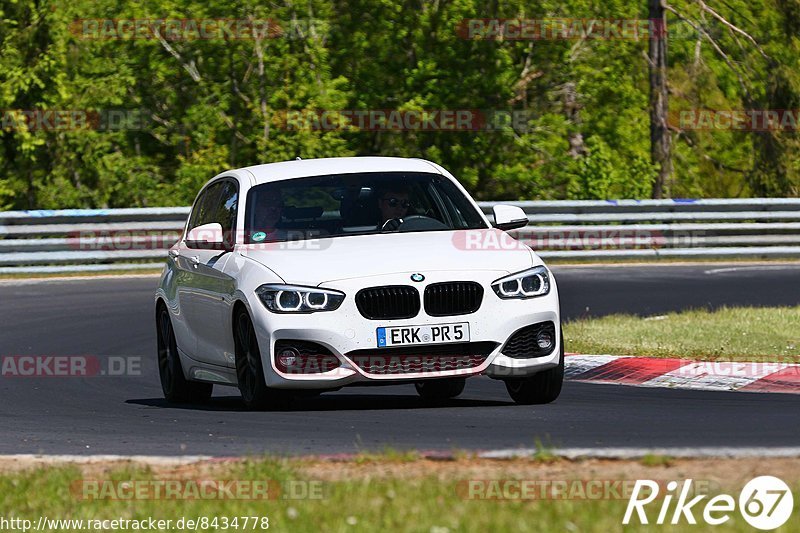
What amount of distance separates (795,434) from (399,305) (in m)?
2.55

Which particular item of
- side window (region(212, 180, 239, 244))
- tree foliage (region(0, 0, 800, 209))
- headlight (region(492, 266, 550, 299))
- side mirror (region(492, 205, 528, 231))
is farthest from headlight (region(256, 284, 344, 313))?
tree foliage (region(0, 0, 800, 209))

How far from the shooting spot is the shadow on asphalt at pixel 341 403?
10.7 meters

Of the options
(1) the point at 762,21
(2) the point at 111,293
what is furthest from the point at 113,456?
(1) the point at 762,21

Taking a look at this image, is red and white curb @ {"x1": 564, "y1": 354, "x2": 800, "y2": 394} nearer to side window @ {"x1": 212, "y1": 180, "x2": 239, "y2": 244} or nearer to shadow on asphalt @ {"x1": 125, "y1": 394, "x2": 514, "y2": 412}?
shadow on asphalt @ {"x1": 125, "y1": 394, "x2": 514, "y2": 412}

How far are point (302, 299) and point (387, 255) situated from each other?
0.62 meters

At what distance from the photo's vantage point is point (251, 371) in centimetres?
1027

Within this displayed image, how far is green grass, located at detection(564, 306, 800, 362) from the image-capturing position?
43.8 ft

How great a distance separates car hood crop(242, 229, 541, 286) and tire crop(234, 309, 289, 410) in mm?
432

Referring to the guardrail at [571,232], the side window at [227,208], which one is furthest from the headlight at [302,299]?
the guardrail at [571,232]

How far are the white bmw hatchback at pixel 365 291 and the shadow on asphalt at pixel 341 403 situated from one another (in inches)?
9.2

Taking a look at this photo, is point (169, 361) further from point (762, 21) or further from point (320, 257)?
point (762, 21)

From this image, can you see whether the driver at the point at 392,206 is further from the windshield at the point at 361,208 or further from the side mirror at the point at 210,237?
the side mirror at the point at 210,237

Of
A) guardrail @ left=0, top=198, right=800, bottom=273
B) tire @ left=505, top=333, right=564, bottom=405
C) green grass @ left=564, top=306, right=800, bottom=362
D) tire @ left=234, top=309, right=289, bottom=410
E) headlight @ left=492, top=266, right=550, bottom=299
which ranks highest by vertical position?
headlight @ left=492, top=266, right=550, bottom=299

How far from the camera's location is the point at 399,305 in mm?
9844
